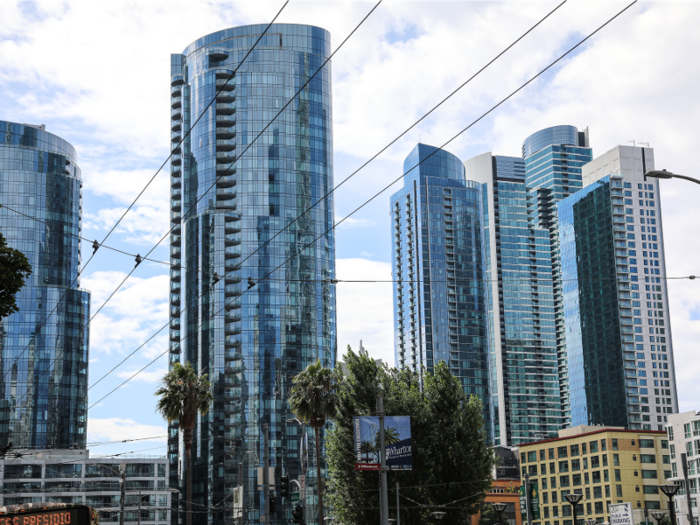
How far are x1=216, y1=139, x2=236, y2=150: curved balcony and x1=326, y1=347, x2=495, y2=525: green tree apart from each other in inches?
4793

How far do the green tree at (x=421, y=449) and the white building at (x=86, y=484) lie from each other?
367 feet

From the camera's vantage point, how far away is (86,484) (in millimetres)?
164875

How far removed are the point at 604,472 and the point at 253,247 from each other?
76.4 m

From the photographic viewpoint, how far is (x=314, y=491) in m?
162

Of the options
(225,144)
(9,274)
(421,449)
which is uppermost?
(225,144)

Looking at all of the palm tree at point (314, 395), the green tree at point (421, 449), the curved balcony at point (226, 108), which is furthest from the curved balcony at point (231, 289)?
the green tree at point (421, 449)

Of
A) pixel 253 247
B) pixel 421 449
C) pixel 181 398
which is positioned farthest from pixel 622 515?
pixel 253 247

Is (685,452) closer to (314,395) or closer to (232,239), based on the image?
(232,239)

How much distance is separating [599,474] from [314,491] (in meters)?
50.6

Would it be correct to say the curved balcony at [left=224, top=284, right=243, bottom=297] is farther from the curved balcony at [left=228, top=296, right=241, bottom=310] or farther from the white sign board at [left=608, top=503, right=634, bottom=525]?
the white sign board at [left=608, top=503, right=634, bottom=525]

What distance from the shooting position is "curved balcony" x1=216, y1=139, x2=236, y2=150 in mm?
176375

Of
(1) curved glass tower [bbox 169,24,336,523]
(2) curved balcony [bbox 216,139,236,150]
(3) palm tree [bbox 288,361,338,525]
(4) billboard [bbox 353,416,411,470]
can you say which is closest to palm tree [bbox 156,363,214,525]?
(3) palm tree [bbox 288,361,338,525]

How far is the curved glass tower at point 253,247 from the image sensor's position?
164 m

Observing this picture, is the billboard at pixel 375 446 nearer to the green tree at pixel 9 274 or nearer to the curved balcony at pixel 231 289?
the green tree at pixel 9 274
